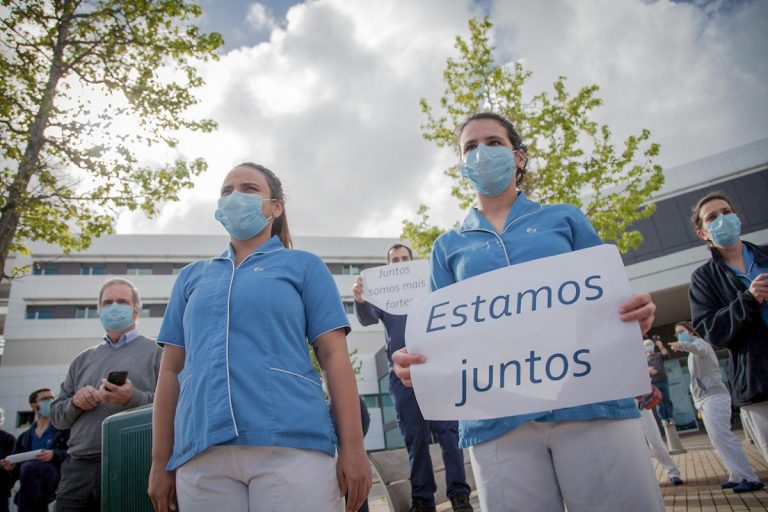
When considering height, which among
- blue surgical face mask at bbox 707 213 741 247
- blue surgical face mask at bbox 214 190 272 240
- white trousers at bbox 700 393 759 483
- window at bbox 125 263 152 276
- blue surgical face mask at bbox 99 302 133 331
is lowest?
white trousers at bbox 700 393 759 483

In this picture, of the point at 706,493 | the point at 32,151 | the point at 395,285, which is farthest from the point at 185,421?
the point at 32,151

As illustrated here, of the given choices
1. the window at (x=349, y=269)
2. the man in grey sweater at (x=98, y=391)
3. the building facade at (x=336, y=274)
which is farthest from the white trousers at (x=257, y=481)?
the window at (x=349, y=269)

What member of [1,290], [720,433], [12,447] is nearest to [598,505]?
[720,433]

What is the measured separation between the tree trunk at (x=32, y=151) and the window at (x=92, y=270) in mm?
25970

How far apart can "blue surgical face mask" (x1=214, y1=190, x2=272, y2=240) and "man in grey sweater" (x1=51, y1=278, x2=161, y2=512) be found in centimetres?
148

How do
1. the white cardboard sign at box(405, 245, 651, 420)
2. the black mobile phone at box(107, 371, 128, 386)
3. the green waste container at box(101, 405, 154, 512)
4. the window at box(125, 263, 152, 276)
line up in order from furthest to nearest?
the window at box(125, 263, 152, 276), the black mobile phone at box(107, 371, 128, 386), the green waste container at box(101, 405, 154, 512), the white cardboard sign at box(405, 245, 651, 420)

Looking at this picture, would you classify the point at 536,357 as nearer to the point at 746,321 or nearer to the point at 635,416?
the point at 635,416

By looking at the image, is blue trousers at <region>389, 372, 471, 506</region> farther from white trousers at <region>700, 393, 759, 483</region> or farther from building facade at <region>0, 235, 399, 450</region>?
building facade at <region>0, 235, 399, 450</region>

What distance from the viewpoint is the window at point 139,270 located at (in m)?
31.2

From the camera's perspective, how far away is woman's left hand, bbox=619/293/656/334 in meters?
1.61

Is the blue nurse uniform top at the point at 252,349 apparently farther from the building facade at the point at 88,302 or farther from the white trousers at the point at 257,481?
the building facade at the point at 88,302

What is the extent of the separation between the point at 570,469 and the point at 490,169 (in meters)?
1.28

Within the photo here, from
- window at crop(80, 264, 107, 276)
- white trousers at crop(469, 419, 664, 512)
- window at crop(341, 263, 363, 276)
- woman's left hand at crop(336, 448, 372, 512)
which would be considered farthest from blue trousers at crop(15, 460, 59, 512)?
window at crop(80, 264, 107, 276)

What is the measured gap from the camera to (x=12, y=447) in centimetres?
694
